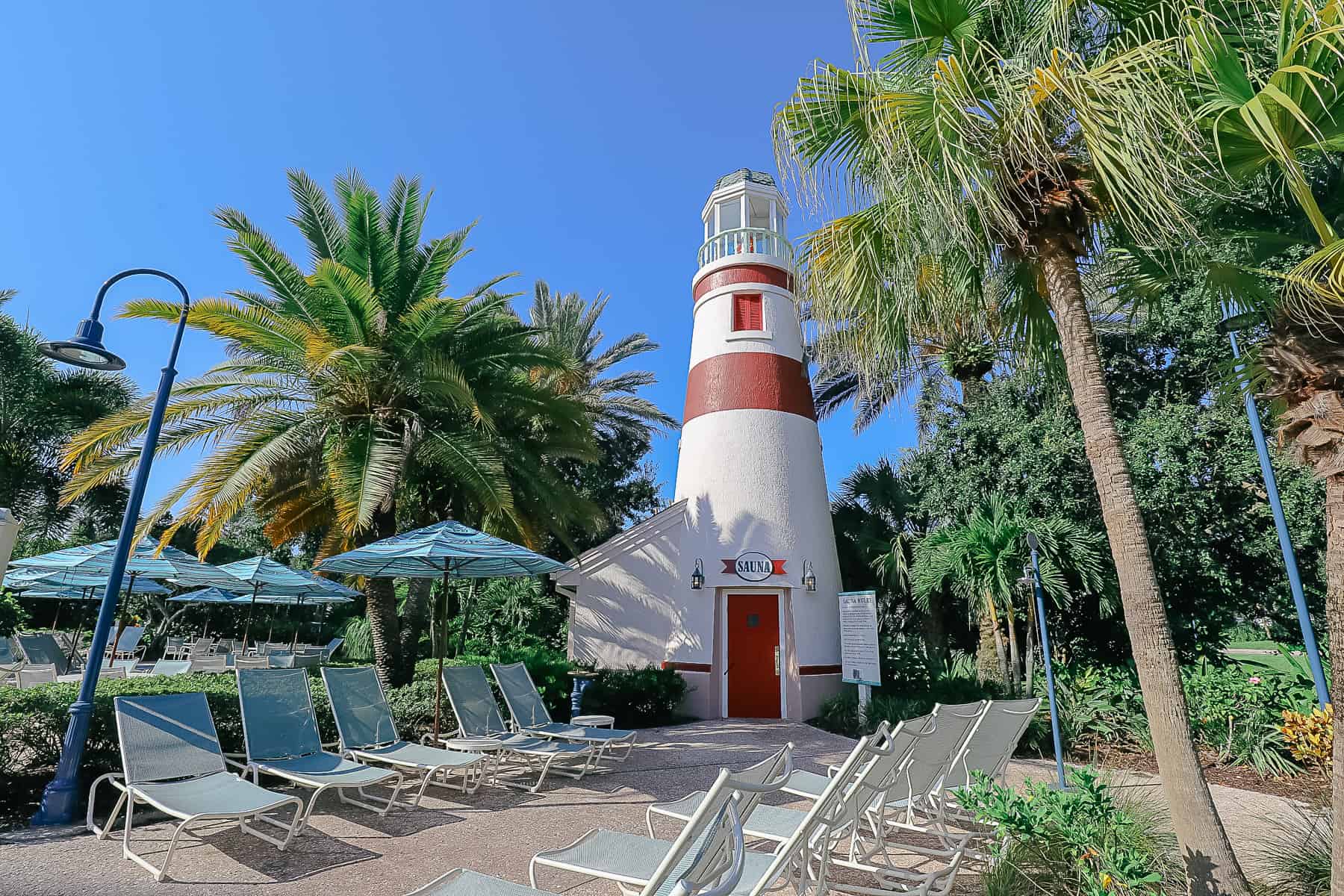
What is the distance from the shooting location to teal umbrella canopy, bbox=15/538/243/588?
10.2 meters

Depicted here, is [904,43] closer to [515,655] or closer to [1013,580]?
[1013,580]

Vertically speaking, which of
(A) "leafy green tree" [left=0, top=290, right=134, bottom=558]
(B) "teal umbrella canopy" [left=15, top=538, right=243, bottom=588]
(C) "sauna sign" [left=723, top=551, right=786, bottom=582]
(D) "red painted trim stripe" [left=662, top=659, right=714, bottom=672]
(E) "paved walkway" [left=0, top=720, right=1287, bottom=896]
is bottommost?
(E) "paved walkway" [left=0, top=720, right=1287, bottom=896]

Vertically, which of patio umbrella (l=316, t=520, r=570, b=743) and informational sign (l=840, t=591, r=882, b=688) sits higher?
patio umbrella (l=316, t=520, r=570, b=743)

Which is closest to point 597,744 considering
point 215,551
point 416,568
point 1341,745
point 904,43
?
point 416,568

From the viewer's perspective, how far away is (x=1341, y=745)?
3.39m

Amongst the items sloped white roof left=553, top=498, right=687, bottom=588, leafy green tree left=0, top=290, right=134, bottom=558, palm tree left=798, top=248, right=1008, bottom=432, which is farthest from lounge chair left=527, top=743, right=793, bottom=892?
leafy green tree left=0, top=290, right=134, bottom=558

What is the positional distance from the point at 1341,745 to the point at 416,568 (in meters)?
8.23

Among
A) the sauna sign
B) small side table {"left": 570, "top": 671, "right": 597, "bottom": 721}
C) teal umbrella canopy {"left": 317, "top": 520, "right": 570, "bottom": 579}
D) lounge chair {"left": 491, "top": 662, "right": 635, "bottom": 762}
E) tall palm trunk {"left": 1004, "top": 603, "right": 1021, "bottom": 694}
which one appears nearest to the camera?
teal umbrella canopy {"left": 317, "top": 520, "right": 570, "bottom": 579}

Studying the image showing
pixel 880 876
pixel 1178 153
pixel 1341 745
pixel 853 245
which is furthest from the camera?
pixel 853 245

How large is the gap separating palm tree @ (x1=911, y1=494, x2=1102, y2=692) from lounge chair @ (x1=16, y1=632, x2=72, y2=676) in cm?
1554

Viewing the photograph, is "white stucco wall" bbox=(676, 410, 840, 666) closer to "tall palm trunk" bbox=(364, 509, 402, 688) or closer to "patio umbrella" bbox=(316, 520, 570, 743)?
"patio umbrella" bbox=(316, 520, 570, 743)

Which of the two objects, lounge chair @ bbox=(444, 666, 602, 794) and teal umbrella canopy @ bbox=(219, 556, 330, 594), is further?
teal umbrella canopy @ bbox=(219, 556, 330, 594)

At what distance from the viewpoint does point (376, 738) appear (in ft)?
23.3

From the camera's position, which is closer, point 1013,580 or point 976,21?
point 976,21
